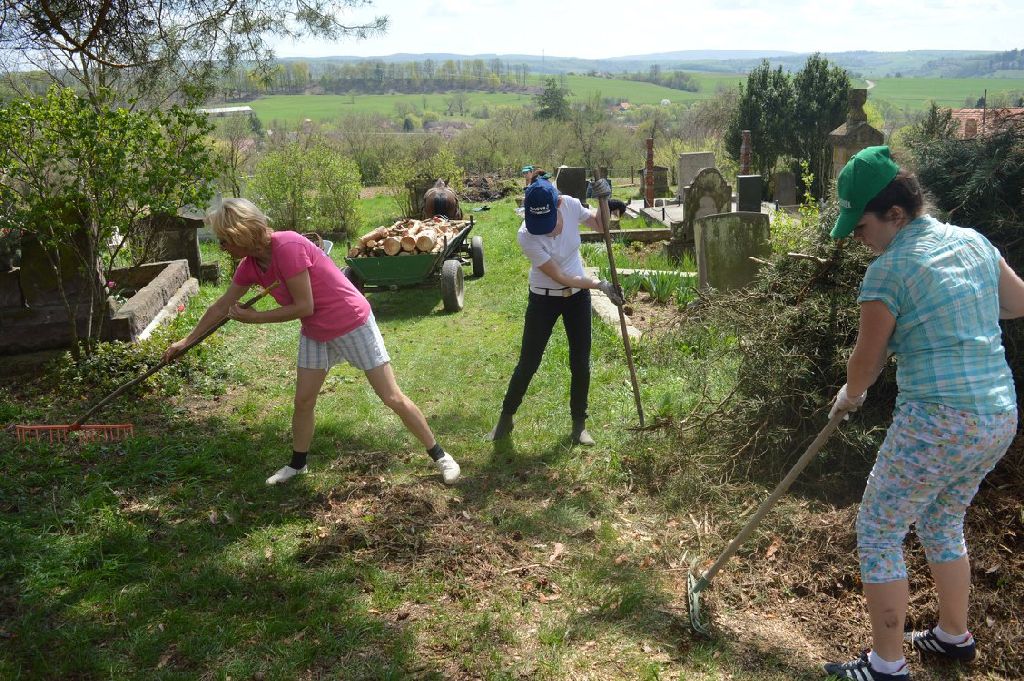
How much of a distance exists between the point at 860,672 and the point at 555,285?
2.78m

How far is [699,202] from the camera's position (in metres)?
12.2

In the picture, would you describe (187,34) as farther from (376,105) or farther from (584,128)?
(376,105)

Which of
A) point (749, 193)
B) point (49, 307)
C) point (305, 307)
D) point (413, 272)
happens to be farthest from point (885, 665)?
point (749, 193)

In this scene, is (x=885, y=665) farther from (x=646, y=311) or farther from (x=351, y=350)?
(x=646, y=311)

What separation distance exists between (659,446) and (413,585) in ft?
6.41

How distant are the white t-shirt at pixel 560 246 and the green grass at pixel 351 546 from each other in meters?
1.19

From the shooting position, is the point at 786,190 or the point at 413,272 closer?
the point at 413,272

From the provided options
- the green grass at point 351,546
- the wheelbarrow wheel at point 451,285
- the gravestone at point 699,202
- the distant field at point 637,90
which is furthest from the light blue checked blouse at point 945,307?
the distant field at point 637,90

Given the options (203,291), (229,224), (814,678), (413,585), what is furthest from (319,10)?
(814,678)

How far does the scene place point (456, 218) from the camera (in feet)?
44.4

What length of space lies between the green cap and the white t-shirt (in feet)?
7.56

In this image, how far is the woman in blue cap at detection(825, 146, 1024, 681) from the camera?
2.55 meters

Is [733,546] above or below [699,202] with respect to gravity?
below

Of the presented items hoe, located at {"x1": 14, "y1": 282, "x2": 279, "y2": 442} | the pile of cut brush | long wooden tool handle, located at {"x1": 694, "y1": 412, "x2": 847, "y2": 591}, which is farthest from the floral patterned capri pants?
the pile of cut brush
